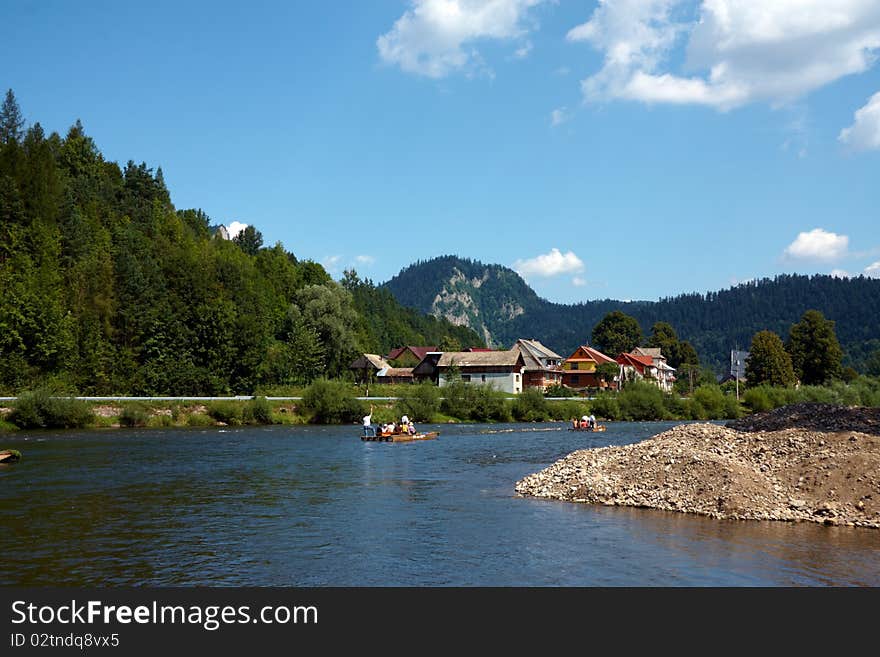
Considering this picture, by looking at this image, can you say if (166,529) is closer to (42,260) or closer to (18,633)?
(18,633)

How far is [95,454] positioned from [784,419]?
40018mm

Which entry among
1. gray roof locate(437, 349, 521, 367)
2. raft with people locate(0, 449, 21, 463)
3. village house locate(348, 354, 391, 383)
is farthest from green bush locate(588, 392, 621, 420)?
raft with people locate(0, 449, 21, 463)

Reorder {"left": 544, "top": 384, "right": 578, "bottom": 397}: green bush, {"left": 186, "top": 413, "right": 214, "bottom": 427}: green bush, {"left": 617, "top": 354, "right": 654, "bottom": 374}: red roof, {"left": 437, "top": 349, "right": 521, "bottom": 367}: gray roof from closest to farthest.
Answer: {"left": 186, "top": 413, "right": 214, "bottom": 427}: green bush < {"left": 544, "top": 384, "right": 578, "bottom": 397}: green bush < {"left": 437, "top": 349, "right": 521, "bottom": 367}: gray roof < {"left": 617, "top": 354, "right": 654, "bottom": 374}: red roof

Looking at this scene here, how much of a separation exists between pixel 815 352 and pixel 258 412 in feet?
354

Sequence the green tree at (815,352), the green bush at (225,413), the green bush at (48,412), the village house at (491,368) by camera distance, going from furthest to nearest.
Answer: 1. the green tree at (815,352)
2. the village house at (491,368)
3. the green bush at (225,413)
4. the green bush at (48,412)

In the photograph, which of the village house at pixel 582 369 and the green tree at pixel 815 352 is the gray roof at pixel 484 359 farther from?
the green tree at pixel 815 352

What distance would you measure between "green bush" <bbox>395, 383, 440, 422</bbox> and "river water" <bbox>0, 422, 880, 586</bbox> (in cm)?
4856

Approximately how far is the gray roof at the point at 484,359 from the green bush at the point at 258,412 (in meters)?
53.4

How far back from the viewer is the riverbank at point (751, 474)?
995 inches

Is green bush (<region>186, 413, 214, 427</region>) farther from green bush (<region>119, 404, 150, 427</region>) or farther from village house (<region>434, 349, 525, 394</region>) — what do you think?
village house (<region>434, 349, 525, 394</region>)

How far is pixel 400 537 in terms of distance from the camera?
75.4 ft

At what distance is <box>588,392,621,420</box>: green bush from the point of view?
104m

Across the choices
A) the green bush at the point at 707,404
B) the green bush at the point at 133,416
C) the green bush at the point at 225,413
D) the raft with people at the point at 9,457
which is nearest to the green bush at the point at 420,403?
the green bush at the point at 225,413

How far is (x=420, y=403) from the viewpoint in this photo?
91312mm
